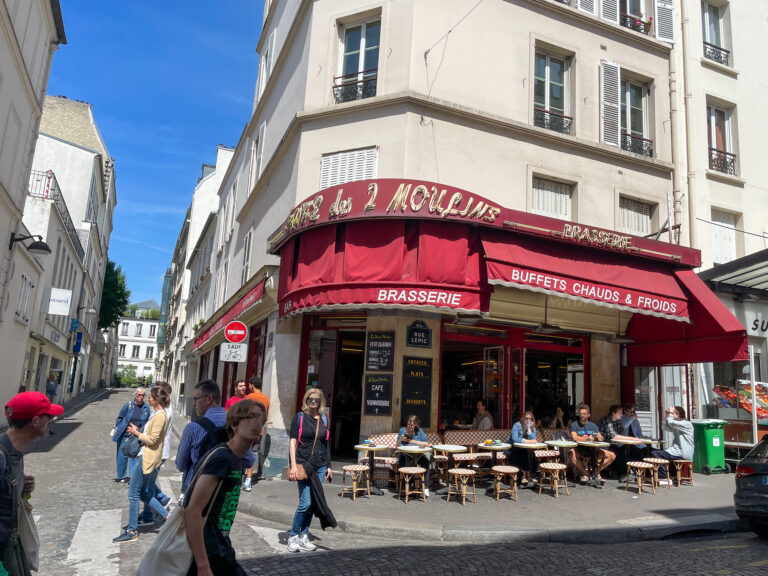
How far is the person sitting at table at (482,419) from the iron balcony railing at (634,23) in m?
Answer: 9.99

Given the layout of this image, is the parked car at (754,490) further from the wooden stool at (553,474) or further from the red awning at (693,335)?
the red awning at (693,335)

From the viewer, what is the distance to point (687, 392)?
487 inches

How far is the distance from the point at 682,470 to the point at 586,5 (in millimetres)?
10368

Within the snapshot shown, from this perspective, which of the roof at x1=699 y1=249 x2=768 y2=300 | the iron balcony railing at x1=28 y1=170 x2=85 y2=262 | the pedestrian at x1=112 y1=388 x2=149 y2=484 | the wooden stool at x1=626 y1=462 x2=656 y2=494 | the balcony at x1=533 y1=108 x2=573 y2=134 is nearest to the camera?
the pedestrian at x1=112 y1=388 x2=149 y2=484

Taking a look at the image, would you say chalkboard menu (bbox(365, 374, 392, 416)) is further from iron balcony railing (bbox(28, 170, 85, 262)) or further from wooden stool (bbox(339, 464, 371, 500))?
iron balcony railing (bbox(28, 170, 85, 262))

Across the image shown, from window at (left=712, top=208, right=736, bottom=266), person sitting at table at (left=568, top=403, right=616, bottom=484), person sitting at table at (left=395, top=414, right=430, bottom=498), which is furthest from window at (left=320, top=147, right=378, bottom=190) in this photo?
window at (left=712, top=208, right=736, bottom=266)

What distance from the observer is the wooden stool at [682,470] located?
387 inches

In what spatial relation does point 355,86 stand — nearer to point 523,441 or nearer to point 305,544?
point 523,441

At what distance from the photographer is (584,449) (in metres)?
10.0

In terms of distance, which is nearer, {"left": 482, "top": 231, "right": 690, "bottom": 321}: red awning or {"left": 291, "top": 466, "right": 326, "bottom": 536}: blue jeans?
{"left": 291, "top": 466, "right": 326, "bottom": 536}: blue jeans

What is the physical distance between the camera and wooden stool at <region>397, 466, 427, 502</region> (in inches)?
316

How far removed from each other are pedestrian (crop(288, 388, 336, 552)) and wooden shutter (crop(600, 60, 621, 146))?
381 inches

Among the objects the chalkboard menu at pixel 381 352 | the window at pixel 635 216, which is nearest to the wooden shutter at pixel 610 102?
the window at pixel 635 216

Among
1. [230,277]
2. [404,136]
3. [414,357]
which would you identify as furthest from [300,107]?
[230,277]
